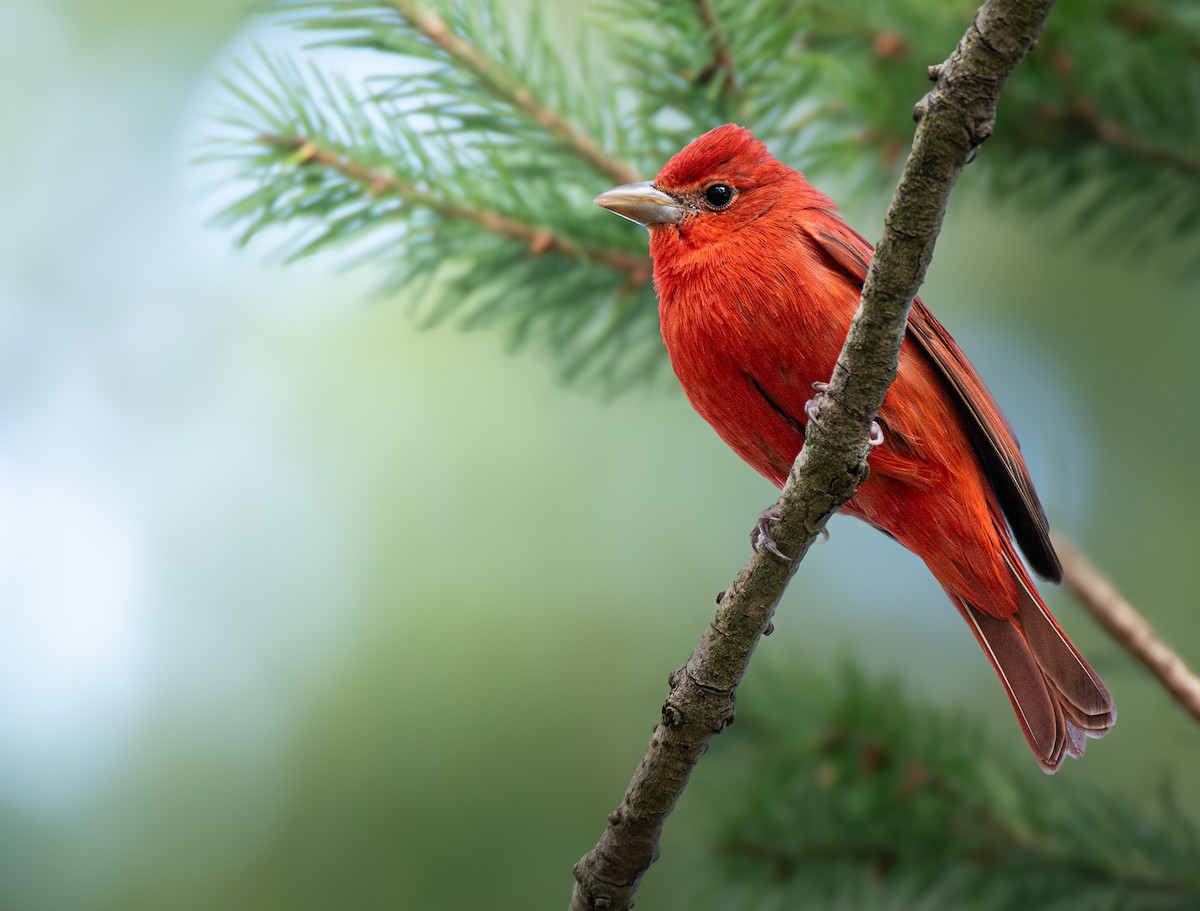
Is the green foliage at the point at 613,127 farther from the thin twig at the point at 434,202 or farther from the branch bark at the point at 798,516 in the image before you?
the branch bark at the point at 798,516

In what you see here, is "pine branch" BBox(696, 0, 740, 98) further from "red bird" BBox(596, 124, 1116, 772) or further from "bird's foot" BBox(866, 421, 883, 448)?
"bird's foot" BBox(866, 421, 883, 448)

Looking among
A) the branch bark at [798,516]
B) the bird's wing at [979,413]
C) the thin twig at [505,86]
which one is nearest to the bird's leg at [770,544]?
the branch bark at [798,516]

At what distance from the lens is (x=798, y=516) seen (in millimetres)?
1948

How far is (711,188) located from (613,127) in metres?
0.37

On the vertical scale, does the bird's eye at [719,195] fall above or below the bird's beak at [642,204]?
above

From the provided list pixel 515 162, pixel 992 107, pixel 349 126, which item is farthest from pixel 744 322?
→ pixel 992 107

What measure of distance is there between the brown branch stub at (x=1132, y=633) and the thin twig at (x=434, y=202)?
1.34 metres

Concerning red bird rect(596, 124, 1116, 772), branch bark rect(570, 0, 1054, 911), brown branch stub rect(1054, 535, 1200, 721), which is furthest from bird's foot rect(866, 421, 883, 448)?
brown branch stub rect(1054, 535, 1200, 721)

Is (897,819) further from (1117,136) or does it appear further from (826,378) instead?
(1117,136)

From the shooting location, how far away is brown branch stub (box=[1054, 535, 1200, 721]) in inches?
92.3

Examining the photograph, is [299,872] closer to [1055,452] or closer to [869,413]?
[1055,452]

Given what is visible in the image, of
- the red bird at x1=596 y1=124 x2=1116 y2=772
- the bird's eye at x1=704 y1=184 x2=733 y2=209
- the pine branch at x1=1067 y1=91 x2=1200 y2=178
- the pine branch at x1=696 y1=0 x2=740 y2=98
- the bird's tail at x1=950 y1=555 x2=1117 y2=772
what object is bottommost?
the bird's tail at x1=950 y1=555 x2=1117 y2=772

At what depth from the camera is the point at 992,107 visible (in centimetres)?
149

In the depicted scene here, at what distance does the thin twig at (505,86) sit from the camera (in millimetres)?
2395
